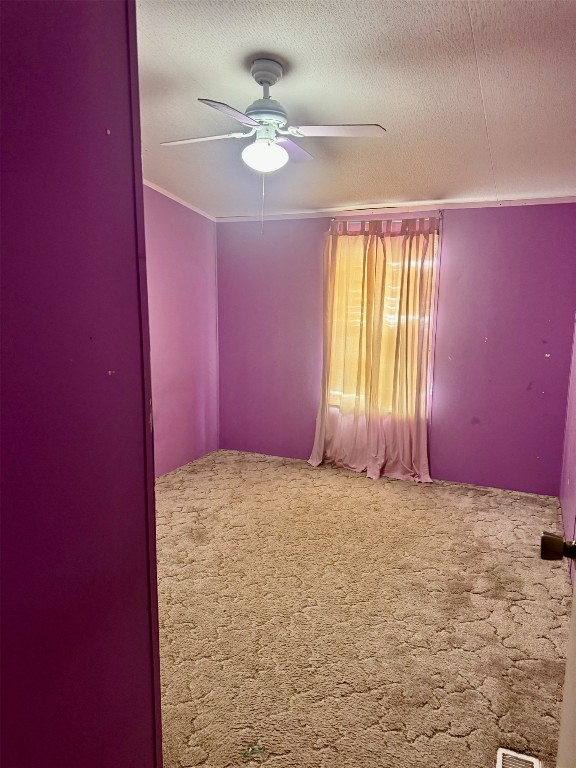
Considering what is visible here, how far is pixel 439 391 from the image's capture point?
13.4 ft

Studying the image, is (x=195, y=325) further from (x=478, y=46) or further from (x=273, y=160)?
(x=478, y=46)

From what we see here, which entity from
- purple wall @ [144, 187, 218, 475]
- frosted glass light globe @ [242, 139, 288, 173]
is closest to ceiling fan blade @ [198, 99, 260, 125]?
frosted glass light globe @ [242, 139, 288, 173]

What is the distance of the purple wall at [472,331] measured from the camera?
3.69 m

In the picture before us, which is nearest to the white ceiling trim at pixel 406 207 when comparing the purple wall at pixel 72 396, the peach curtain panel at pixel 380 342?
the peach curtain panel at pixel 380 342

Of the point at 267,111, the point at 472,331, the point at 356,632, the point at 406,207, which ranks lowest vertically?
the point at 356,632

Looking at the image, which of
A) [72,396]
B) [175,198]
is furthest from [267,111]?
[175,198]

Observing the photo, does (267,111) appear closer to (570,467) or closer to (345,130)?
(345,130)

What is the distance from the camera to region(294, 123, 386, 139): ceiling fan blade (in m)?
1.93

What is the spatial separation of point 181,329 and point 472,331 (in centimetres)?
257

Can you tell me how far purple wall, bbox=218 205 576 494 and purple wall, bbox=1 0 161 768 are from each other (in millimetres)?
3490

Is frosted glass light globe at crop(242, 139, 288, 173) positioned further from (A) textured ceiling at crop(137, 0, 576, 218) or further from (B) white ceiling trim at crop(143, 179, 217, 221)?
(B) white ceiling trim at crop(143, 179, 217, 221)

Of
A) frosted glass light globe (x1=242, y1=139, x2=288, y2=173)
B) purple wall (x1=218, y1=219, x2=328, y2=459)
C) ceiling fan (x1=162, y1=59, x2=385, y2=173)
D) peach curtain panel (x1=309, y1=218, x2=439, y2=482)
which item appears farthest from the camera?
purple wall (x1=218, y1=219, x2=328, y2=459)

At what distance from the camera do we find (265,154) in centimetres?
219

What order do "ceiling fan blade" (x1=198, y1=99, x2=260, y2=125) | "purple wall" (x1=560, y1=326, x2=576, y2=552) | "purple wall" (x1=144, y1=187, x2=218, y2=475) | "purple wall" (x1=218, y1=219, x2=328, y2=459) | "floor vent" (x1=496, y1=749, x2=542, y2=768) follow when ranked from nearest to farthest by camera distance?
"floor vent" (x1=496, y1=749, x2=542, y2=768) → "ceiling fan blade" (x1=198, y1=99, x2=260, y2=125) → "purple wall" (x1=560, y1=326, x2=576, y2=552) → "purple wall" (x1=144, y1=187, x2=218, y2=475) → "purple wall" (x1=218, y1=219, x2=328, y2=459)
